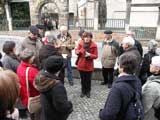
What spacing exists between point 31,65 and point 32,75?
0.66 feet

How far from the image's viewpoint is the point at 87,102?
20.7 feet

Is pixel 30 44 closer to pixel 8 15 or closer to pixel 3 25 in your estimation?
pixel 3 25

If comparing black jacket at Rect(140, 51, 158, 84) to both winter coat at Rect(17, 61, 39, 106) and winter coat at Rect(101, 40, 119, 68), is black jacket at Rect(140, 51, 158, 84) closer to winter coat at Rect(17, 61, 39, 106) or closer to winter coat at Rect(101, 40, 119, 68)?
winter coat at Rect(101, 40, 119, 68)

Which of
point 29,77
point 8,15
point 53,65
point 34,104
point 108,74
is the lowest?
point 108,74

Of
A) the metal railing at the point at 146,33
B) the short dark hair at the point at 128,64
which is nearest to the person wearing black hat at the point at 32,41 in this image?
the short dark hair at the point at 128,64

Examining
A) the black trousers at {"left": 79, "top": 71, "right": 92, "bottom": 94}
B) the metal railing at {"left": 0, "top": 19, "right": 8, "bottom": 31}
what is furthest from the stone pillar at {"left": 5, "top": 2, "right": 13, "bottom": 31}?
the black trousers at {"left": 79, "top": 71, "right": 92, "bottom": 94}

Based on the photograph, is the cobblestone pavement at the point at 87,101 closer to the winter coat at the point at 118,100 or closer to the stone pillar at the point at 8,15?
the winter coat at the point at 118,100

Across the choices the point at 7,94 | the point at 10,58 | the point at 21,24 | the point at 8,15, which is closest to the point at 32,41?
the point at 10,58

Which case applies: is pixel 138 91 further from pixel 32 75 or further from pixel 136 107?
pixel 32 75

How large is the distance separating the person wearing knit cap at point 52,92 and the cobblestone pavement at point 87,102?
2.07 m

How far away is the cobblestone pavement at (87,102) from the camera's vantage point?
5578 millimetres

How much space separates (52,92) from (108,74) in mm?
4311

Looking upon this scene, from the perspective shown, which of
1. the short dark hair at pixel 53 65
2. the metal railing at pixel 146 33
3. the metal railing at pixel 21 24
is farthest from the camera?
the metal railing at pixel 21 24

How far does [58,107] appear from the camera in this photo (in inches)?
131
